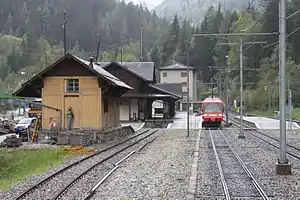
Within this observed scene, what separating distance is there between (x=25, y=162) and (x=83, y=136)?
8.52 metres

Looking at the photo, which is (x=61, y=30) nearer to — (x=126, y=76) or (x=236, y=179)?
(x=126, y=76)

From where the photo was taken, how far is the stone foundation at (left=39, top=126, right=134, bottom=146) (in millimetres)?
30609

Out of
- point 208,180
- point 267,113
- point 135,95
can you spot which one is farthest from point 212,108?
point 208,180

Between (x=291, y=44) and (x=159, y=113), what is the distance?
25.5 meters

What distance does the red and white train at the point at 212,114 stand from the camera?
56.6 m

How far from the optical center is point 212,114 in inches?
2242

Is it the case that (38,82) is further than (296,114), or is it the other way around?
(296,114)

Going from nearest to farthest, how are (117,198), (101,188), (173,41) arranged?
(117,198), (101,188), (173,41)

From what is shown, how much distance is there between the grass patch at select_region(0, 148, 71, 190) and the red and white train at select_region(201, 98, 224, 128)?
31.1 meters

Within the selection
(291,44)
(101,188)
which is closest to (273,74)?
(291,44)

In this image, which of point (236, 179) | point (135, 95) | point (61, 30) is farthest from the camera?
point (61, 30)

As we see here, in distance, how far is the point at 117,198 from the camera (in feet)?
40.5

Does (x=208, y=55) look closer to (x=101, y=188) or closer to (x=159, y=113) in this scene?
(x=159, y=113)

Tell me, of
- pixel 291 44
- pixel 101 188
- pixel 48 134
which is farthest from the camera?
pixel 291 44
